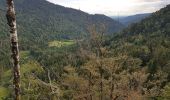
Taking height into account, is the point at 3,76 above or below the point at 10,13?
below

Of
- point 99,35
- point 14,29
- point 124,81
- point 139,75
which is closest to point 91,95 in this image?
point 124,81

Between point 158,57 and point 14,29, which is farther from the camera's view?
point 158,57

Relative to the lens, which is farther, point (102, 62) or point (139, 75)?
point (139, 75)

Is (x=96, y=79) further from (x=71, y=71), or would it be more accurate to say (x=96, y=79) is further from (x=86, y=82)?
(x=71, y=71)

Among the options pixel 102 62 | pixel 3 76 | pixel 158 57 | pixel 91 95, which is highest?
pixel 102 62

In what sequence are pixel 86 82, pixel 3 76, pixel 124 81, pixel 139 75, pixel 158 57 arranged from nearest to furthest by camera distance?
pixel 124 81, pixel 86 82, pixel 139 75, pixel 158 57, pixel 3 76

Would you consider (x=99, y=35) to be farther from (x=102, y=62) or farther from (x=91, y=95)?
(x=91, y=95)

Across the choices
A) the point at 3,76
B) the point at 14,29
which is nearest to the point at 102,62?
the point at 14,29

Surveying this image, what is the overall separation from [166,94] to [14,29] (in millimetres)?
49954

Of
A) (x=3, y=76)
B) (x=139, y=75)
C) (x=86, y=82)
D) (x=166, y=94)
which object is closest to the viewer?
(x=86, y=82)

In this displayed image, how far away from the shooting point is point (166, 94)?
58656mm

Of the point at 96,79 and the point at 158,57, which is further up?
the point at 96,79

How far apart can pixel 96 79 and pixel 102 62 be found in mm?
2634

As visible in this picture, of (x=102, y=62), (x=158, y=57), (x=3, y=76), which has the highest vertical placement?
(x=102, y=62)
